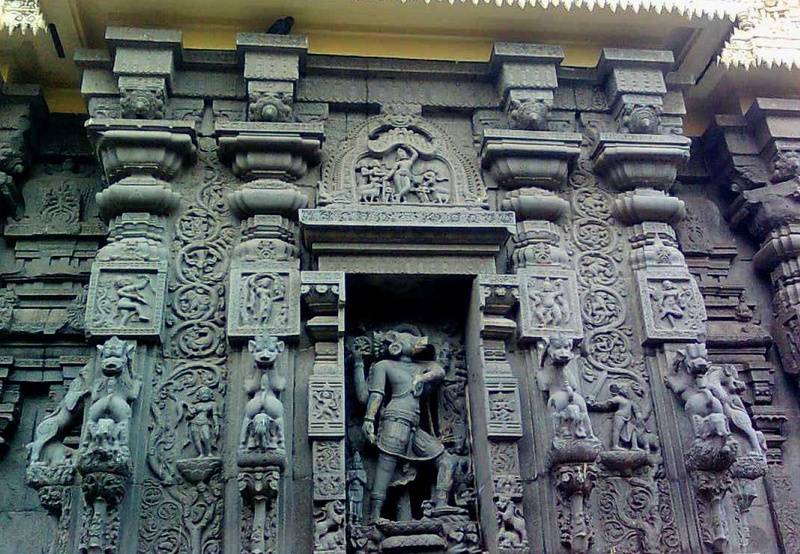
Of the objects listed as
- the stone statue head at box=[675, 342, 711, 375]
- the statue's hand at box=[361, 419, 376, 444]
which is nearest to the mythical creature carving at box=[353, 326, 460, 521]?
the statue's hand at box=[361, 419, 376, 444]

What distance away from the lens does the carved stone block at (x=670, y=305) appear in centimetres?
689

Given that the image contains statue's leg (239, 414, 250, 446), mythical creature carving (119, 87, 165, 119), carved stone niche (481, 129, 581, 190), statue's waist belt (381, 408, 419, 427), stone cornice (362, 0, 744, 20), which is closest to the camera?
statue's leg (239, 414, 250, 446)

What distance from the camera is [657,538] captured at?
20.2ft

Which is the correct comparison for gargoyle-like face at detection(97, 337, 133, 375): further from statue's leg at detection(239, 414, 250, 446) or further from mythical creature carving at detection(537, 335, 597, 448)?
mythical creature carving at detection(537, 335, 597, 448)

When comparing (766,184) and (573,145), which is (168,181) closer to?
(573,145)

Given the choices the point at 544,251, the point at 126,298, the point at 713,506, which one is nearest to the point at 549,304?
the point at 544,251

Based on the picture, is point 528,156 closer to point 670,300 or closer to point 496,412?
point 670,300

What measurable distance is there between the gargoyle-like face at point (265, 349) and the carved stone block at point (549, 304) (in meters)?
1.92

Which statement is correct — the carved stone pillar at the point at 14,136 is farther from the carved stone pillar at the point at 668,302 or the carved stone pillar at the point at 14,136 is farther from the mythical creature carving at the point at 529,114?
the carved stone pillar at the point at 668,302

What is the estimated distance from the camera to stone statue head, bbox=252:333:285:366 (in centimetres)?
621

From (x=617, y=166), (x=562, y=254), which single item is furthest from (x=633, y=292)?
(x=617, y=166)

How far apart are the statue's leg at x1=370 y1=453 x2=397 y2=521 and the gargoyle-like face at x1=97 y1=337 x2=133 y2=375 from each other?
202 centimetres

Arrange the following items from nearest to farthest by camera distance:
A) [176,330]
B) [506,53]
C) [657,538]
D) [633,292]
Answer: [657,538], [176,330], [633,292], [506,53]

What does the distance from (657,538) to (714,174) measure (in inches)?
162
